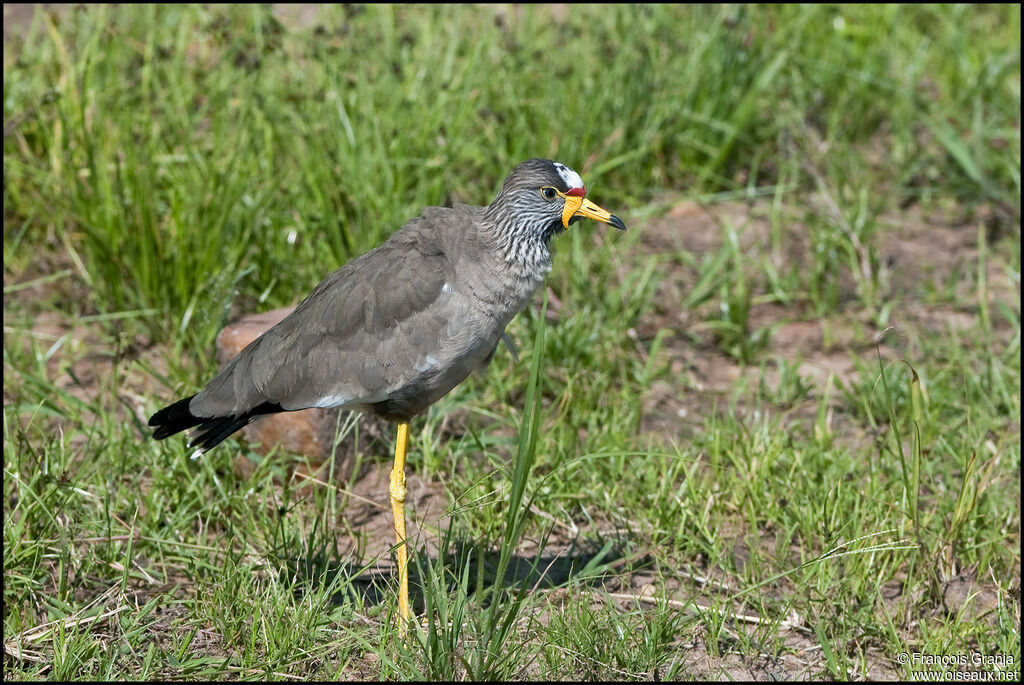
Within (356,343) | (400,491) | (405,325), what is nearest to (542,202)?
(405,325)

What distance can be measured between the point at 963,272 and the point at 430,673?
4165 mm

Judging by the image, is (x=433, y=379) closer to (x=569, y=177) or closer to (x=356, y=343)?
(x=356, y=343)

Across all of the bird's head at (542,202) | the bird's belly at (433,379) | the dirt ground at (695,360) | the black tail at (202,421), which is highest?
the bird's head at (542,202)

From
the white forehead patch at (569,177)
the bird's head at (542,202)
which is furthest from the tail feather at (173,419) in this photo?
the white forehead patch at (569,177)

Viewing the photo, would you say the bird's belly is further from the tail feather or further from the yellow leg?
the tail feather

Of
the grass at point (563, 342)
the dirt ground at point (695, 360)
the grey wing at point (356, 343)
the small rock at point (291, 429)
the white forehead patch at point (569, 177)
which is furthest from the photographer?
the small rock at point (291, 429)

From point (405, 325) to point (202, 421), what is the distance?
0.75 m

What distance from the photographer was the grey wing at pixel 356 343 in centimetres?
385

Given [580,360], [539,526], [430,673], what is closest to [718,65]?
[580,360]

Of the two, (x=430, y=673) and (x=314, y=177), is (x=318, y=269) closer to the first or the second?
(x=314, y=177)

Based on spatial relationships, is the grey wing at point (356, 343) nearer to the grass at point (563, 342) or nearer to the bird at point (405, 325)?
the bird at point (405, 325)

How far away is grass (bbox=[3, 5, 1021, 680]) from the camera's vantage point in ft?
12.3

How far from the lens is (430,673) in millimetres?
3336

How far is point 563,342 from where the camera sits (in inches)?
204
